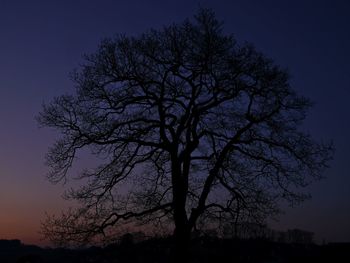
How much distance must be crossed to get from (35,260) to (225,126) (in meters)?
9.08

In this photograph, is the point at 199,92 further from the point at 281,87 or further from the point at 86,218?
the point at 86,218

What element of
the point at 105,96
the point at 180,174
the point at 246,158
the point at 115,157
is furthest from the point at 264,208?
the point at 105,96

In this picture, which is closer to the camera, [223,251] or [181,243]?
[181,243]

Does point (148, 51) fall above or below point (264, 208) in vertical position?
above

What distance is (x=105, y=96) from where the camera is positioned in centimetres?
1678

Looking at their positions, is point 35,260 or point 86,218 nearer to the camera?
point 86,218

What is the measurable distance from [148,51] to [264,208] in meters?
7.00

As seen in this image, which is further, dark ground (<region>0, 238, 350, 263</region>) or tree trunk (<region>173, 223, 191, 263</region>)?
dark ground (<region>0, 238, 350, 263</region>)

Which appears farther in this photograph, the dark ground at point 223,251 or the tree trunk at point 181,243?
the dark ground at point 223,251

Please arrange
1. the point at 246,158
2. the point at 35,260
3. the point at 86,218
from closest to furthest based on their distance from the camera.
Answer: the point at 86,218, the point at 246,158, the point at 35,260

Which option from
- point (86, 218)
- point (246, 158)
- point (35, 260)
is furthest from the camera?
point (35, 260)

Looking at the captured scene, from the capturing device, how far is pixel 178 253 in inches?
617

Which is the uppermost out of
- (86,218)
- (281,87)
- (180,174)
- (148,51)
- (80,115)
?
(148,51)

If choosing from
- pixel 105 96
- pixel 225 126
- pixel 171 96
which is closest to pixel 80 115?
pixel 105 96
